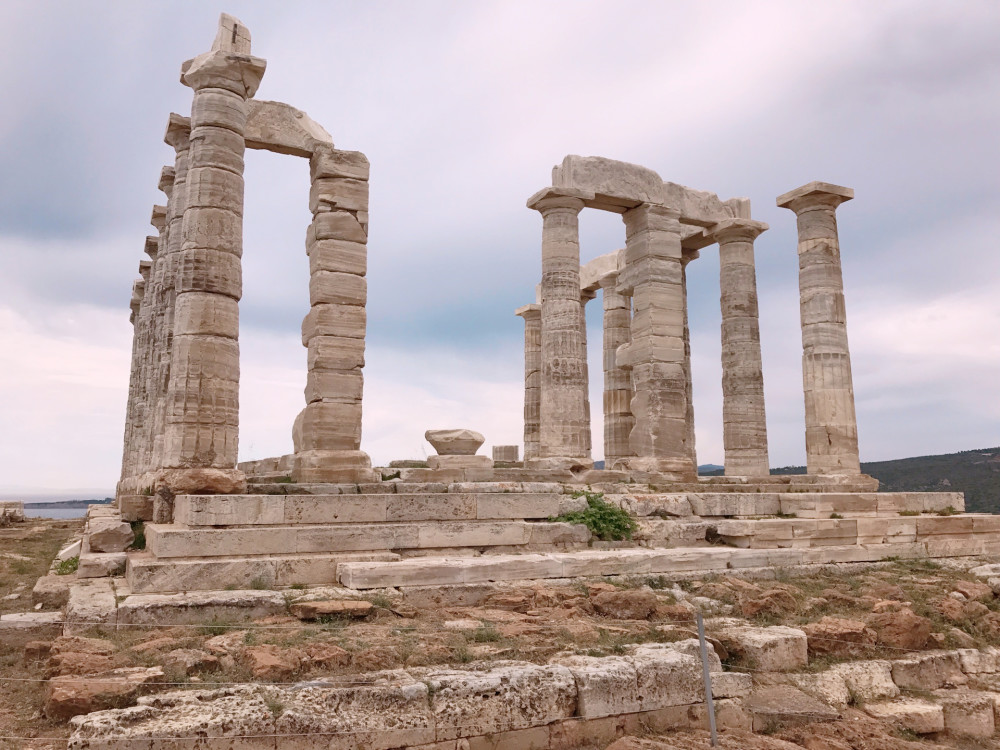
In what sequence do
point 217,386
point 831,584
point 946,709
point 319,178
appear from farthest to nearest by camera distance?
point 319,178
point 217,386
point 831,584
point 946,709

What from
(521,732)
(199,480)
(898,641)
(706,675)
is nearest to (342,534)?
(199,480)

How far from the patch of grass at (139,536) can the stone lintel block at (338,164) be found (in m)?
7.32

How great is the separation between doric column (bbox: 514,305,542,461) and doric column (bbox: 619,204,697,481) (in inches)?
317

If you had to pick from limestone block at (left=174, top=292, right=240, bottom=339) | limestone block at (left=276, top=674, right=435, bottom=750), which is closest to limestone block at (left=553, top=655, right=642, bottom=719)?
limestone block at (left=276, top=674, right=435, bottom=750)

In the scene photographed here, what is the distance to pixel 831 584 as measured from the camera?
35.9 feet

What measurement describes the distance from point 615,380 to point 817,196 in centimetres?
892

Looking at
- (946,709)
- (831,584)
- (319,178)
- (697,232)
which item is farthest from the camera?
(697,232)

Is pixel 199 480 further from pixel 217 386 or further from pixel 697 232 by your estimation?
pixel 697 232

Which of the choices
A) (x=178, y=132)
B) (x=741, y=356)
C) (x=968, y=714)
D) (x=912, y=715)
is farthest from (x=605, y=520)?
(x=741, y=356)

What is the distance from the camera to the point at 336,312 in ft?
47.4

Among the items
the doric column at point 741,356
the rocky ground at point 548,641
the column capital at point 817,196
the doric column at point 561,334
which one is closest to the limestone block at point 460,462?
the doric column at point 561,334

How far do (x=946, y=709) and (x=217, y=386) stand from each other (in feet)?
35.3

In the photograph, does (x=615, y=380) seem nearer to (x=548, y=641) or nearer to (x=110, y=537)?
(x=110, y=537)

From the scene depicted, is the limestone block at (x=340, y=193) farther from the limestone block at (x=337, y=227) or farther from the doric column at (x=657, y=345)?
the doric column at (x=657, y=345)
